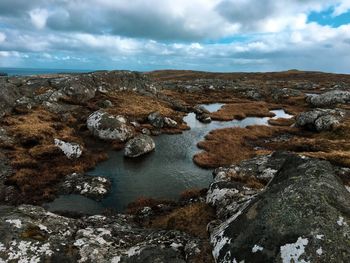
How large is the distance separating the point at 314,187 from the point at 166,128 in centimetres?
4199

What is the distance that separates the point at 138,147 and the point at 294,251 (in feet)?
101

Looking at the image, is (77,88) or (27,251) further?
(77,88)

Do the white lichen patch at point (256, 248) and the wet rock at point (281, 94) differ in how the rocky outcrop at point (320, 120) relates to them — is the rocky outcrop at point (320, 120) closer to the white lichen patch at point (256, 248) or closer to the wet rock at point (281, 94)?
the white lichen patch at point (256, 248)

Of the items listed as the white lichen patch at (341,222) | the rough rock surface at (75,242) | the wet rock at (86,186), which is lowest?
the wet rock at (86,186)

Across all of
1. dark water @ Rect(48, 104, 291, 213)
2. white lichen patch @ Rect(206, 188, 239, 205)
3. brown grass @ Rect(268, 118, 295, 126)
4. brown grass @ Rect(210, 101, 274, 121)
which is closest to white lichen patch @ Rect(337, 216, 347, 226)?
white lichen patch @ Rect(206, 188, 239, 205)

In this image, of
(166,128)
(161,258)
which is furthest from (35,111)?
(161,258)

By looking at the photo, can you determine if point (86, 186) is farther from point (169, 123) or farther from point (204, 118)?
point (204, 118)

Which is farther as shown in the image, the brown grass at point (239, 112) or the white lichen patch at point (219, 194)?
the brown grass at point (239, 112)

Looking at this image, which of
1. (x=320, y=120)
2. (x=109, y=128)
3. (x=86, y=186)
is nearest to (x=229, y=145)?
(x=109, y=128)

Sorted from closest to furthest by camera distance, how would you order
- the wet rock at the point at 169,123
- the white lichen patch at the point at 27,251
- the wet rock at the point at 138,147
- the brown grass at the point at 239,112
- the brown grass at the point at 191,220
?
the white lichen patch at the point at 27,251 < the brown grass at the point at 191,220 < the wet rock at the point at 138,147 < the wet rock at the point at 169,123 < the brown grass at the point at 239,112

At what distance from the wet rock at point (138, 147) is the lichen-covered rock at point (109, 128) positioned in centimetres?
486

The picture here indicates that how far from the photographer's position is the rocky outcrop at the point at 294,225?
11.3 metres

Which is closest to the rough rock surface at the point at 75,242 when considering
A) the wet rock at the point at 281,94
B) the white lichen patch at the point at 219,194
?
the white lichen patch at the point at 219,194

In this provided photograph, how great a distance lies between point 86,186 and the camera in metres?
29.2
